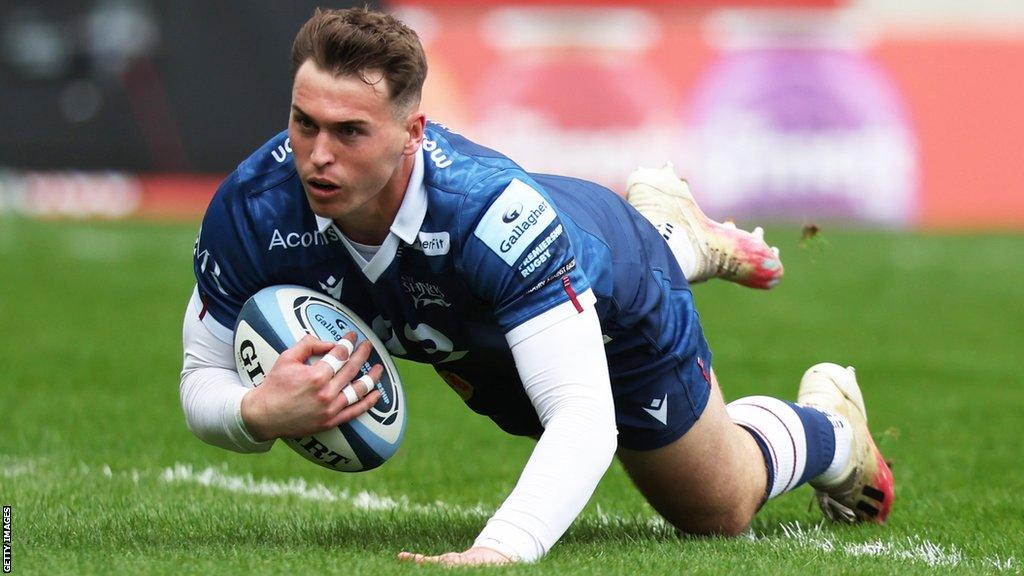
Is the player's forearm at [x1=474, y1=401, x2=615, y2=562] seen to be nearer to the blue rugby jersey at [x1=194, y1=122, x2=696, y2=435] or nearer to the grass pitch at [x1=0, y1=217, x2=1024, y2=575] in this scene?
the grass pitch at [x1=0, y1=217, x2=1024, y2=575]

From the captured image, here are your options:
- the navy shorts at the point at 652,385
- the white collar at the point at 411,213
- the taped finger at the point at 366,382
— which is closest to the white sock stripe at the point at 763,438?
the navy shorts at the point at 652,385

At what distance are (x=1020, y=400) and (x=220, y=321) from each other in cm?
538

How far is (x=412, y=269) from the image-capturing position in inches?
177

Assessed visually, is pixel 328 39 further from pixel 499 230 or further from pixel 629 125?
pixel 629 125

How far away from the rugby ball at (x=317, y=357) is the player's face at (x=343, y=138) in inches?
14.0

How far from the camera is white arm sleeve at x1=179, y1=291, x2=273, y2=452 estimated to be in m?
4.55

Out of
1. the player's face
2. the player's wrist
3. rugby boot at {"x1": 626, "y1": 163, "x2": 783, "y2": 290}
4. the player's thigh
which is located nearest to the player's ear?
the player's face

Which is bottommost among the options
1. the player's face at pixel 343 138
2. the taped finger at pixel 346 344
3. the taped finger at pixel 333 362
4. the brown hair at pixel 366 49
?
the taped finger at pixel 333 362

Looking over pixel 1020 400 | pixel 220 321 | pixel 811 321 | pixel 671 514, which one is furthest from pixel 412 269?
pixel 811 321

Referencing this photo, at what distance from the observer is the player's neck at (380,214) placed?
173 inches

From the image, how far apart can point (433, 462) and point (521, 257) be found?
2.76 metres

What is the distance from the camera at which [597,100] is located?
18391 millimetres

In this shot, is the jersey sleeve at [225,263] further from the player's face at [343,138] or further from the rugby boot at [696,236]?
the rugby boot at [696,236]

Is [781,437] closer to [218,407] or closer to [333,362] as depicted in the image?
[333,362]
